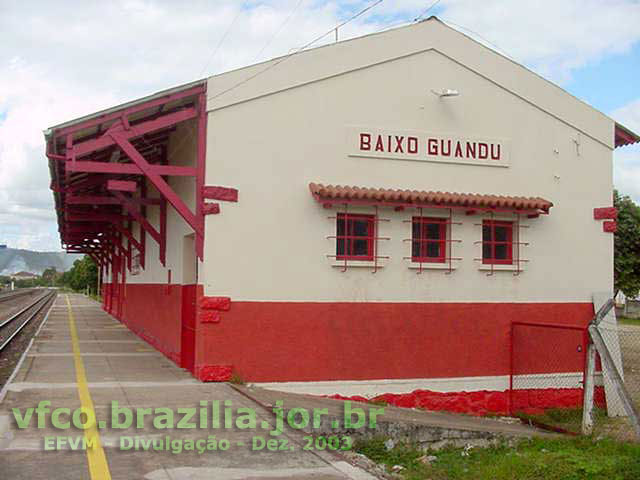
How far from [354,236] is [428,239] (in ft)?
4.80

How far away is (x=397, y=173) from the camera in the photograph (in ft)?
42.6

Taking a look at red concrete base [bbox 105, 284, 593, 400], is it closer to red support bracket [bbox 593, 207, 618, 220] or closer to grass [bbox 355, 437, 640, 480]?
red support bracket [bbox 593, 207, 618, 220]

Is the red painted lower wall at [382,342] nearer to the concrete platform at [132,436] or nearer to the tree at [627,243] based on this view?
the concrete platform at [132,436]

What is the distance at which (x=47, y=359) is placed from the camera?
46.2 feet

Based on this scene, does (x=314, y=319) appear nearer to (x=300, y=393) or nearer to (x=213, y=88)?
(x=300, y=393)

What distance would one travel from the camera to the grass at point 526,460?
7.76 m

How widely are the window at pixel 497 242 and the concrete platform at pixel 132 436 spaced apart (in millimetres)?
5425

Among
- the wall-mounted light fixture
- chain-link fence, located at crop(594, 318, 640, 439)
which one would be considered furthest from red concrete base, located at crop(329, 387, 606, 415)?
the wall-mounted light fixture

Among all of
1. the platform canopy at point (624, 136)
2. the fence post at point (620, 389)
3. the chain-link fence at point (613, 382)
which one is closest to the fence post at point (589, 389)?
the chain-link fence at point (613, 382)

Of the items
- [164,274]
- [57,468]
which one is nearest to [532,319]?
[164,274]

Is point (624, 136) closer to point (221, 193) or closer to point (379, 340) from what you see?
point (379, 340)

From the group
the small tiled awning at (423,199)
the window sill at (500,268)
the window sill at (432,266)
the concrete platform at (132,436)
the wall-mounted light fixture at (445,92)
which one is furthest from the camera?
the window sill at (500,268)

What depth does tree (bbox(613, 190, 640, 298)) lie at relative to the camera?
826 inches

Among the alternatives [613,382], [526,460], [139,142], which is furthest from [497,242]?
[139,142]
